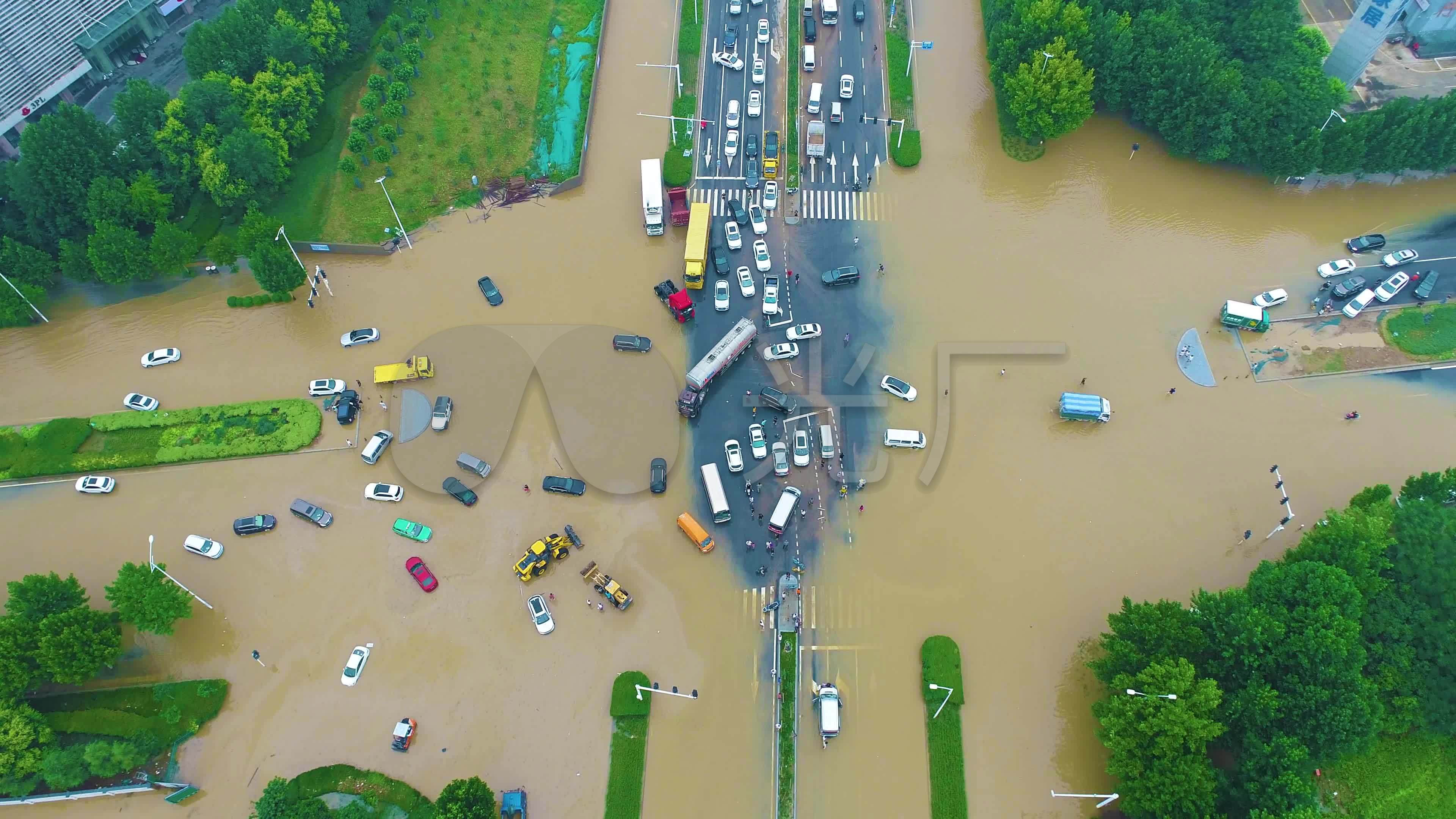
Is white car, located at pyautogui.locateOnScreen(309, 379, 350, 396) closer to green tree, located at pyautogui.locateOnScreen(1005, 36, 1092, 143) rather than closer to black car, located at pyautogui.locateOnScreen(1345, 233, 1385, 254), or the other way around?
green tree, located at pyautogui.locateOnScreen(1005, 36, 1092, 143)

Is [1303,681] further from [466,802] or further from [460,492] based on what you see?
[460,492]

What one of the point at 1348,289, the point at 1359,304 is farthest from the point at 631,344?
the point at 1359,304

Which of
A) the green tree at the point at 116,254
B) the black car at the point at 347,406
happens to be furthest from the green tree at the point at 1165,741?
the green tree at the point at 116,254

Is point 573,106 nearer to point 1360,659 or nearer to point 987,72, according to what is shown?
point 987,72

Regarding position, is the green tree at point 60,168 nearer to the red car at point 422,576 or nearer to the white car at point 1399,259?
the red car at point 422,576

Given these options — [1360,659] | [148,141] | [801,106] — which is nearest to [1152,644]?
[1360,659]

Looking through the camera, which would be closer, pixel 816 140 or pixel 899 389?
pixel 899 389
